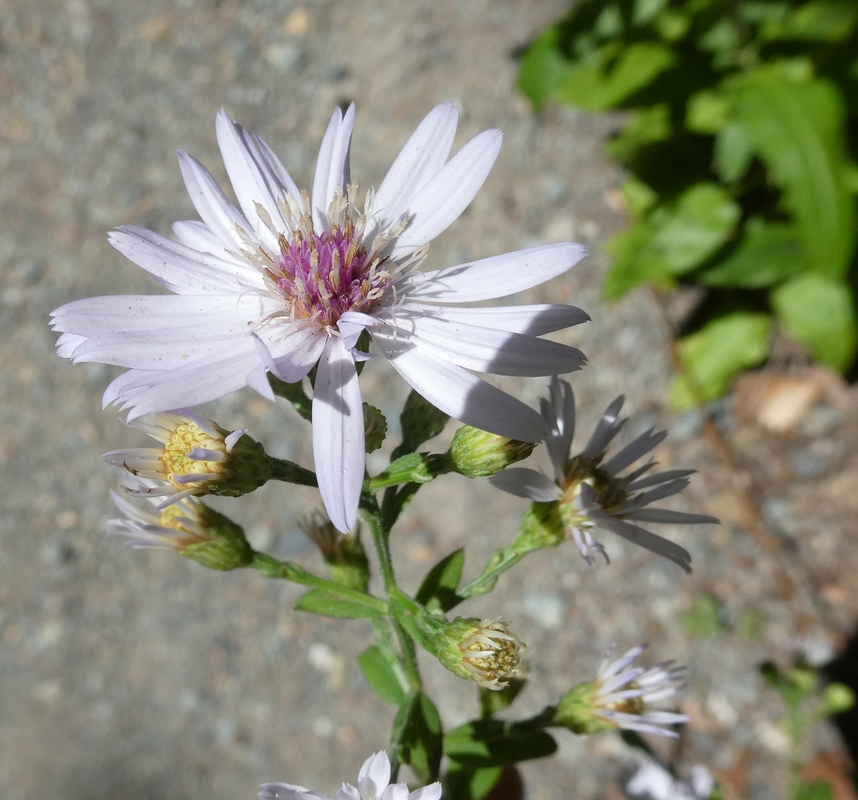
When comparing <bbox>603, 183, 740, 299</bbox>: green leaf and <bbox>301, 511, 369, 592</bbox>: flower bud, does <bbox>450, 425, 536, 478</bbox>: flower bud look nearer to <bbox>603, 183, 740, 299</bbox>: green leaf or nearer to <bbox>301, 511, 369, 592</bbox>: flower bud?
<bbox>301, 511, 369, 592</bbox>: flower bud

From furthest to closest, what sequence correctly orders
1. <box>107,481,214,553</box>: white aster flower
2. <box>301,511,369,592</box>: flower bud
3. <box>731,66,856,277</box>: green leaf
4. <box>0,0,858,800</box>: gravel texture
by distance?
<box>0,0,858,800</box>: gravel texture
<box>731,66,856,277</box>: green leaf
<box>301,511,369,592</box>: flower bud
<box>107,481,214,553</box>: white aster flower

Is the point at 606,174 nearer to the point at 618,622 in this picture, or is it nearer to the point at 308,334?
the point at 618,622

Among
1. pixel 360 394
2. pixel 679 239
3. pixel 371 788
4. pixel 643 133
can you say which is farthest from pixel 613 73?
pixel 371 788

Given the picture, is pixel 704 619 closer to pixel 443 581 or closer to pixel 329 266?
pixel 443 581

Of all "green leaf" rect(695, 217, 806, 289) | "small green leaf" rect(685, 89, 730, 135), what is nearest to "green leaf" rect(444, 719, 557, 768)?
"green leaf" rect(695, 217, 806, 289)

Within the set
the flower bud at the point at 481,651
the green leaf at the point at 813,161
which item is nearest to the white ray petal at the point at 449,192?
the flower bud at the point at 481,651

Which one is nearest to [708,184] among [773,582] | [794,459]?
[794,459]
